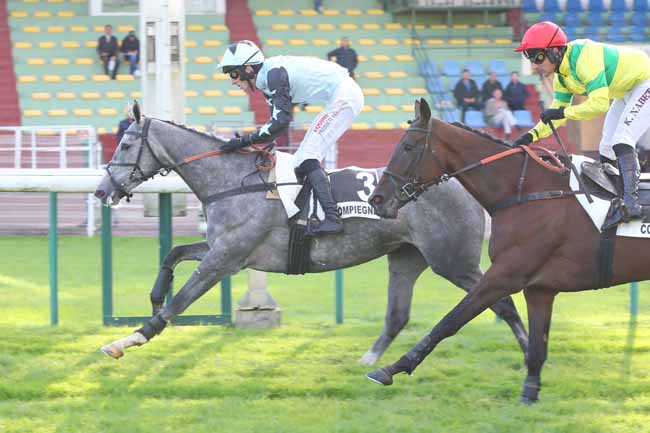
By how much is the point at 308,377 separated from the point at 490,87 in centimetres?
1352

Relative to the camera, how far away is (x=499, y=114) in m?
18.6

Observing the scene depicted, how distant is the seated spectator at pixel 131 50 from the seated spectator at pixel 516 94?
6.62 metres

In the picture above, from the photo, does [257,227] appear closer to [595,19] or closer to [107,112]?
[107,112]

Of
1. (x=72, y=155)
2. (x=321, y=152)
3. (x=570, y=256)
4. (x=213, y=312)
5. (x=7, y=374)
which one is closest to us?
(x=570, y=256)

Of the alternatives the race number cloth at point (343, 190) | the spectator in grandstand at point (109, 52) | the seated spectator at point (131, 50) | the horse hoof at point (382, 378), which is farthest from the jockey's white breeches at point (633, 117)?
the spectator in grandstand at point (109, 52)

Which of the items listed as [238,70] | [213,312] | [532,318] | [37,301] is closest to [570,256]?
[532,318]

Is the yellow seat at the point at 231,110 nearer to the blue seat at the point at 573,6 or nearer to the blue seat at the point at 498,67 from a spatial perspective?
the blue seat at the point at 498,67

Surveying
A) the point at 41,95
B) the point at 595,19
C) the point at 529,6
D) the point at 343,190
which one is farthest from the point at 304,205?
the point at 595,19

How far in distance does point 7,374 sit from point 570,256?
Result: 10.4 feet

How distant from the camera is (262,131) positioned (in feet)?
21.6

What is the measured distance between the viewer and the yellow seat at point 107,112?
1933 centimetres

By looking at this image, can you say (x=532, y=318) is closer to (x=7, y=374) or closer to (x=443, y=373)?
(x=443, y=373)

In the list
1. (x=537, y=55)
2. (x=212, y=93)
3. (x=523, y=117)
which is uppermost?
(x=537, y=55)

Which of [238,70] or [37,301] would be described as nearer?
[238,70]
